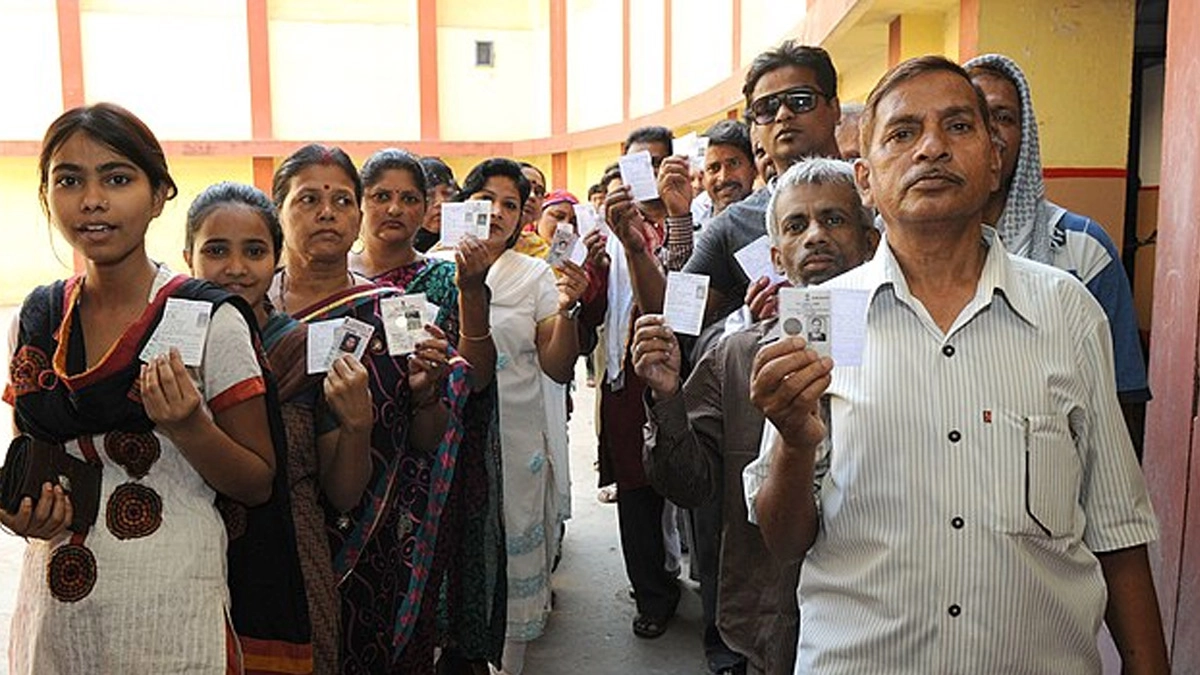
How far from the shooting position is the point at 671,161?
3.60 m

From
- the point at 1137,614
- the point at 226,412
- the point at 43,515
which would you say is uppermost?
the point at 226,412

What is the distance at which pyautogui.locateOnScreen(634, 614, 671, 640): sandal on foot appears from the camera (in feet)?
13.2

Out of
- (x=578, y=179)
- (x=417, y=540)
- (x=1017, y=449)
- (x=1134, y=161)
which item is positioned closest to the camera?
(x=1017, y=449)

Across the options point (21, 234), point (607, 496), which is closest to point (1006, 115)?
point (607, 496)

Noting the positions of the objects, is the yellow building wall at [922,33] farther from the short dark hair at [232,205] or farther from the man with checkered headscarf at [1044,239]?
the short dark hair at [232,205]

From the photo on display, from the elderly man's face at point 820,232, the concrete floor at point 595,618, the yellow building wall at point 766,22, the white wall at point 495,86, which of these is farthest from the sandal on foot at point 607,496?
the white wall at point 495,86

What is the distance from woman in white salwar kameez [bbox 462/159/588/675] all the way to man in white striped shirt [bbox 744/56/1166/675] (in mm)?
1950

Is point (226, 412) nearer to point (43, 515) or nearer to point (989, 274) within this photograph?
point (43, 515)

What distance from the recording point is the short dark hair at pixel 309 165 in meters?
2.56

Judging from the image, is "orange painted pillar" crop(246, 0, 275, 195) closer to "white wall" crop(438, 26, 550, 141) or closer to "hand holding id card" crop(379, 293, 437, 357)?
"white wall" crop(438, 26, 550, 141)

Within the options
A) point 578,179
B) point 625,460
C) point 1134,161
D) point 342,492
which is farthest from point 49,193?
point 578,179

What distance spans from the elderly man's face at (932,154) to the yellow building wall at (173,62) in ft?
60.2

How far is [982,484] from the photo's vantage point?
58.4 inches

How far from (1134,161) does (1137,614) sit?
7007 mm
